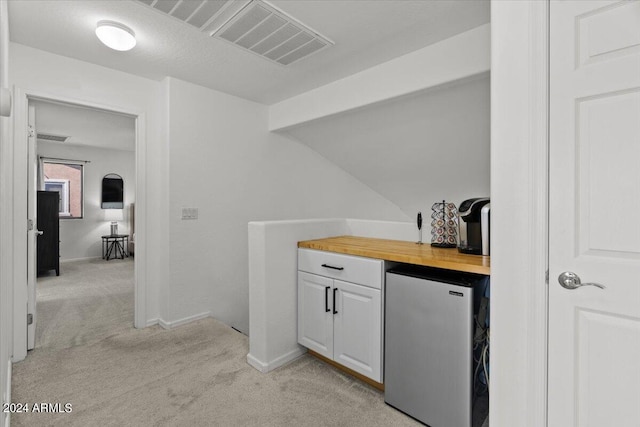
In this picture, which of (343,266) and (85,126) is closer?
(343,266)

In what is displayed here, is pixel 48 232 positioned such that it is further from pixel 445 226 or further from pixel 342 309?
pixel 445 226

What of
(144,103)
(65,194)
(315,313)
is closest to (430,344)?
(315,313)

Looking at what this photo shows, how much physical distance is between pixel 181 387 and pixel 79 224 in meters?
6.10

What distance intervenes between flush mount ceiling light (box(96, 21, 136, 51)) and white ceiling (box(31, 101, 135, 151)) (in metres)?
1.68

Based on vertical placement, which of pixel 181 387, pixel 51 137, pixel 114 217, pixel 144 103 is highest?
pixel 51 137

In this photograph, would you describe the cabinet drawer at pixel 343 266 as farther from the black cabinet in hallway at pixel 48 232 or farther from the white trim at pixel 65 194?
the white trim at pixel 65 194

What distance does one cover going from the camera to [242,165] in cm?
355

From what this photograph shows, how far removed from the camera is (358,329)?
2006mm

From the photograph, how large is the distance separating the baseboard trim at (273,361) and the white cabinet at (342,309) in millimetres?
115

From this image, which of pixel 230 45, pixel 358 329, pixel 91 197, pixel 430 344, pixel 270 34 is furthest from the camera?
pixel 91 197

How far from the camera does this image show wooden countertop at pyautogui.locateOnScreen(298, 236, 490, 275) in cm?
157
